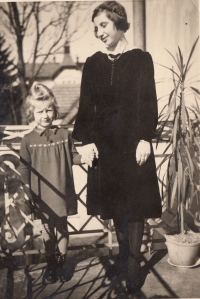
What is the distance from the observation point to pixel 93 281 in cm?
187

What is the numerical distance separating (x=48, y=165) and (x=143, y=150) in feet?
1.62

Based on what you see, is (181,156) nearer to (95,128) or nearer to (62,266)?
(95,128)

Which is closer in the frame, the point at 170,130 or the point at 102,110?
the point at 102,110

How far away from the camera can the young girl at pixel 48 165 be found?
1.81m

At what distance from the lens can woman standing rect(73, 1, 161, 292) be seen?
5.80ft

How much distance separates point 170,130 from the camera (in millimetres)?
2000

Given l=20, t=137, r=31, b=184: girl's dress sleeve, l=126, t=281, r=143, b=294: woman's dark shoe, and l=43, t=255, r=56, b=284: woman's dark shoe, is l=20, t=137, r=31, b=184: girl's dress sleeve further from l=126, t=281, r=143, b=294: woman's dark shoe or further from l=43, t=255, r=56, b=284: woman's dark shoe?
l=126, t=281, r=143, b=294: woman's dark shoe

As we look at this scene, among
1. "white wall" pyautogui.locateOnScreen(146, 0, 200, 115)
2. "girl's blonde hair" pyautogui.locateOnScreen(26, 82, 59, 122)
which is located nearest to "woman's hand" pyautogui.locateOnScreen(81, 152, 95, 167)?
"girl's blonde hair" pyautogui.locateOnScreen(26, 82, 59, 122)

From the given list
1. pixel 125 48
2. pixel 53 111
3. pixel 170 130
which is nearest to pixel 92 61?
pixel 125 48

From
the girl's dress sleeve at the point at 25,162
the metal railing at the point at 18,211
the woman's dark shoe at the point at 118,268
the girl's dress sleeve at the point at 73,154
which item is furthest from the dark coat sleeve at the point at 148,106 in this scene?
the woman's dark shoe at the point at 118,268

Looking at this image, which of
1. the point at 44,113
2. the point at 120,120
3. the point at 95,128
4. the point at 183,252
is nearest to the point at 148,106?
the point at 120,120

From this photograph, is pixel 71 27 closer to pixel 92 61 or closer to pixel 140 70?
pixel 92 61

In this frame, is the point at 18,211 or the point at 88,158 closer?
the point at 88,158

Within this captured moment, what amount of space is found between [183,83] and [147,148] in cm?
42
